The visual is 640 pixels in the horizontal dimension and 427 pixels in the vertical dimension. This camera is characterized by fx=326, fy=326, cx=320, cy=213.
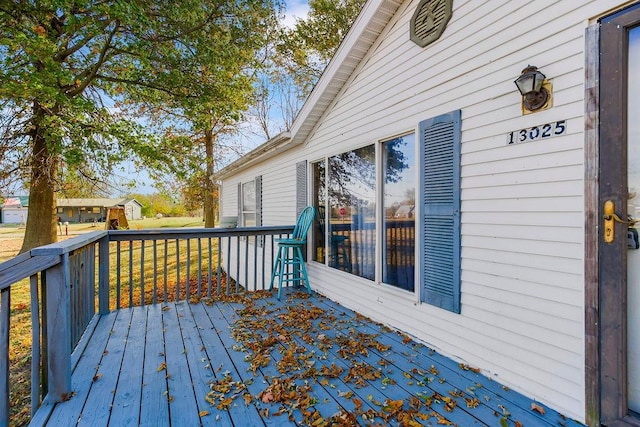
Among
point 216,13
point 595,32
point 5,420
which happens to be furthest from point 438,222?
point 216,13

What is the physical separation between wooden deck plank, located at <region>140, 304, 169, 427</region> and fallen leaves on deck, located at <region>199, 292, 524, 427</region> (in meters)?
0.29

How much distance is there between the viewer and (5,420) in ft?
5.61

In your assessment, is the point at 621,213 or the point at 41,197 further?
the point at 41,197

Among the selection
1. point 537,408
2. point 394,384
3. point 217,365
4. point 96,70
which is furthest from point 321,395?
point 96,70

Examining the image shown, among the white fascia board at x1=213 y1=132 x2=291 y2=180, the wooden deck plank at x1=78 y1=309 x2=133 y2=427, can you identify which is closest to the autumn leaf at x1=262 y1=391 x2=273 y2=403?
the wooden deck plank at x1=78 y1=309 x2=133 y2=427

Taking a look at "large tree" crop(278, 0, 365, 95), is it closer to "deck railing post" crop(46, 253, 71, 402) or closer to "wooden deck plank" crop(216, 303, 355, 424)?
"wooden deck plank" crop(216, 303, 355, 424)

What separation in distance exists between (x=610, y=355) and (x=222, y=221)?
8905 mm

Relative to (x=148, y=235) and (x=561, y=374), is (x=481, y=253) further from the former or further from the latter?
(x=148, y=235)

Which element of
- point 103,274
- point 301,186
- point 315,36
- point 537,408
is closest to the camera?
point 537,408

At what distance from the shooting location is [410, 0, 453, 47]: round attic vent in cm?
274

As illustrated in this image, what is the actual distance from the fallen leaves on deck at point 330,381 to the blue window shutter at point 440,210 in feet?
1.99

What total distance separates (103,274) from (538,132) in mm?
4318

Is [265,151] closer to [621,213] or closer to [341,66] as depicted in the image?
[341,66]

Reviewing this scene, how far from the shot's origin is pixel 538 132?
204 cm
